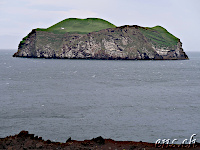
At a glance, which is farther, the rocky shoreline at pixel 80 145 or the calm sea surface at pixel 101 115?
the calm sea surface at pixel 101 115

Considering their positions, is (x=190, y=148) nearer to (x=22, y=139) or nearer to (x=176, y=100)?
(x=22, y=139)

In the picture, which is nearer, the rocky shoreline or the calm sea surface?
the rocky shoreline

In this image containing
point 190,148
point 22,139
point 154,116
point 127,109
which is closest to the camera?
point 190,148

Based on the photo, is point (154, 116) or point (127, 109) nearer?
point (154, 116)

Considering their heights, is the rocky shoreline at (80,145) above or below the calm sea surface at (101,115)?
above

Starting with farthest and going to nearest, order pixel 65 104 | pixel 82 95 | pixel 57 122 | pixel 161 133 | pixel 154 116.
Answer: pixel 82 95 → pixel 65 104 → pixel 154 116 → pixel 57 122 → pixel 161 133

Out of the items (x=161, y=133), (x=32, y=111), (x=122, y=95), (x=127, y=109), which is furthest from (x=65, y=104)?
(x=161, y=133)

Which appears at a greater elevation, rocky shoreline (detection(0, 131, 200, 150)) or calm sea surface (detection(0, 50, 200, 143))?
rocky shoreline (detection(0, 131, 200, 150))

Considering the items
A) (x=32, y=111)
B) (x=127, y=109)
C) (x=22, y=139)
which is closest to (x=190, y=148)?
(x=22, y=139)

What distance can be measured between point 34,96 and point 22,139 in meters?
31.9

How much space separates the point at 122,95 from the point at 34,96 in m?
18.4

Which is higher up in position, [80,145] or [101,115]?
[80,145]

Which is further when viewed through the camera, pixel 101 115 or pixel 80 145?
pixel 101 115

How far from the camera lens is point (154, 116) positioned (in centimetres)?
3959
